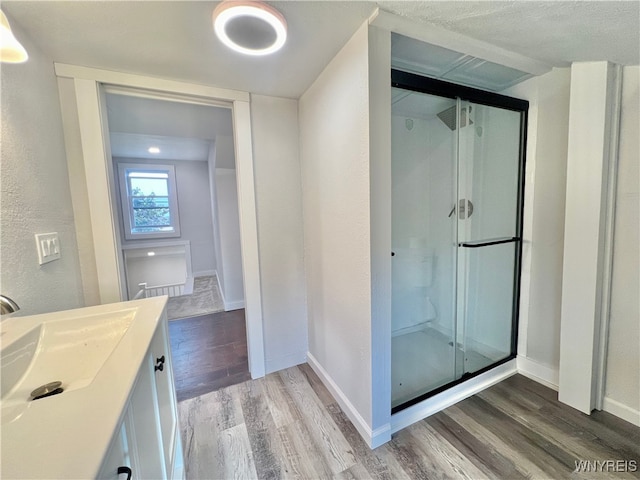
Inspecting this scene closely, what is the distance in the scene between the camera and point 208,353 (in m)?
2.50

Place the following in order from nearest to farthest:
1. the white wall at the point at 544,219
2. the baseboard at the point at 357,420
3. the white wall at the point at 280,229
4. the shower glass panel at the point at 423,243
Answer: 1. the baseboard at the point at 357,420
2. the white wall at the point at 544,219
3. the shower glass panel at the point at 423,243
4. the white wall at the point at 280,229

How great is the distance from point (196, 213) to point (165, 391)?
4551 millimetres

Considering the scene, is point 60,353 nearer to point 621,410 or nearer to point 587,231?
point 587,231

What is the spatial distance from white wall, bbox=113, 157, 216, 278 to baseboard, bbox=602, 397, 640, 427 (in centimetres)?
555

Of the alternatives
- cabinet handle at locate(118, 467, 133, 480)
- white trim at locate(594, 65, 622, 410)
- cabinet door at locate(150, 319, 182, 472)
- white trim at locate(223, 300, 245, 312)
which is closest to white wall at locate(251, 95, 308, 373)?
cabinet door at locate(150, 319, 182, 472)

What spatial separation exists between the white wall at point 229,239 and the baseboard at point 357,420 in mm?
2029

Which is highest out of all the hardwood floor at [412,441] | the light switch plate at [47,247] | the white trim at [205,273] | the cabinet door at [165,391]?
the light switch plate at [47,247]

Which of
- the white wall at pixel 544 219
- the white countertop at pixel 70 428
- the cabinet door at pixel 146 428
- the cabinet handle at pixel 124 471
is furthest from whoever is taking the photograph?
the white wall at pixel 544 219

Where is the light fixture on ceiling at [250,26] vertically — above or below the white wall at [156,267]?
above

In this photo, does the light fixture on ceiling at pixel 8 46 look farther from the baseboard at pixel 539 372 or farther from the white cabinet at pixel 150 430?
the baseboard at pixel 539 372

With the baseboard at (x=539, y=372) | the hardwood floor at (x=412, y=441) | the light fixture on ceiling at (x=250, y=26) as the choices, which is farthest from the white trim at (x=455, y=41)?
the hardwood floor at (x=412, y=441)

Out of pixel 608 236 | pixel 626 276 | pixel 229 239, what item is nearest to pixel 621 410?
pixel 626 276

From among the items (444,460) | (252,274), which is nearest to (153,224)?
(252,274)

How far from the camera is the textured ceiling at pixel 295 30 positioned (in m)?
1.09
